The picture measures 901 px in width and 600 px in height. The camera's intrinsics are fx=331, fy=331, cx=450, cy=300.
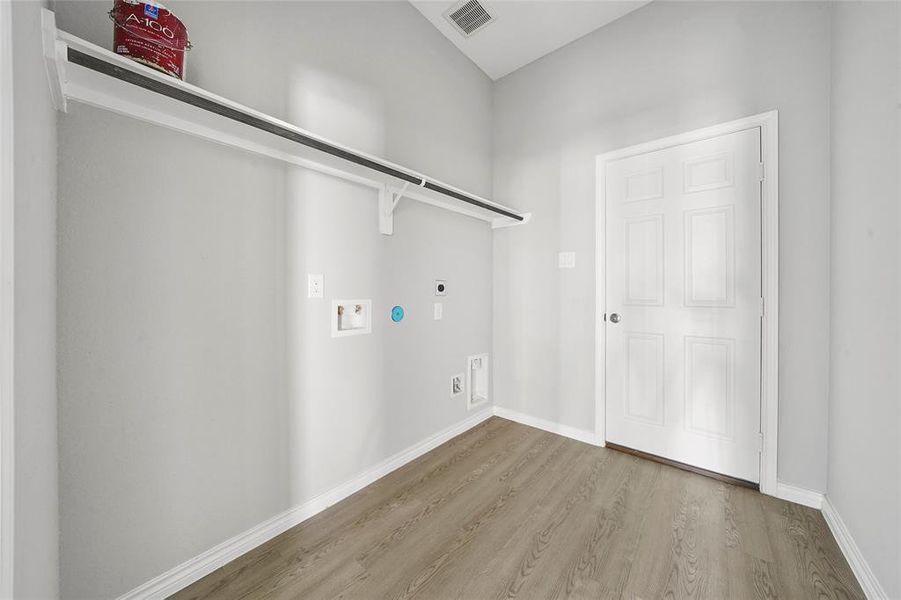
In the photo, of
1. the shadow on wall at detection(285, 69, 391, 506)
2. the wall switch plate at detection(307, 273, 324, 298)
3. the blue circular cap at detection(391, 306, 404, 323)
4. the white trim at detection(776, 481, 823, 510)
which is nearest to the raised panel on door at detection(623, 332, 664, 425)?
the white trim at detection(776, 481, 823, 510)

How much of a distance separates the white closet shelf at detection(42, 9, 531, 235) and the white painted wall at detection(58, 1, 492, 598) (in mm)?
62

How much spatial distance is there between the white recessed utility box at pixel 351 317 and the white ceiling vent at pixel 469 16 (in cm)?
215

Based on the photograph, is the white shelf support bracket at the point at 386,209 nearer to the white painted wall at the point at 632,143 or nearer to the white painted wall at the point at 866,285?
the white painted wall at the point at 632,143

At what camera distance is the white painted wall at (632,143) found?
1.75m

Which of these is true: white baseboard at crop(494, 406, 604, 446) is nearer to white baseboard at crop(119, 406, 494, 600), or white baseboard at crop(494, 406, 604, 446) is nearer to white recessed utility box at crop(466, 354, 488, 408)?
white recessed utility box at crop(466, 354, 488, 408)

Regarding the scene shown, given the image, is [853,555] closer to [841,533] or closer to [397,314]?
[841,533]

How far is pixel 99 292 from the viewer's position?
1.11 meters

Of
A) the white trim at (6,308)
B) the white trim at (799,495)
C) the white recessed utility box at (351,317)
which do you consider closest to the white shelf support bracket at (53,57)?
the white trim at (6,308)

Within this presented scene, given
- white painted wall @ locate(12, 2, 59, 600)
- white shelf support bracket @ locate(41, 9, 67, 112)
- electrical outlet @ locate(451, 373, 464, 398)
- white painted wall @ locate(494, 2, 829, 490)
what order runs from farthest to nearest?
electrical outlet @ locate(451, 373, 464, 398) < white painted wall @ locate(494, 2, 829, 490) < white shelf support bracket @ locate(41, 9, 67, 112) < white painted wall @ locate(12, 2, 59, 600)

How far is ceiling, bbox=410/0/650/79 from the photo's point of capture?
2307 millimetres

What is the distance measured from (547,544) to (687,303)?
5.43 feet

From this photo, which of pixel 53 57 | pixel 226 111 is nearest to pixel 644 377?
pixel 226 111

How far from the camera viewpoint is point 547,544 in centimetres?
152

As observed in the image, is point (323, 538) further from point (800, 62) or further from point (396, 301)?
point (800, 62)
